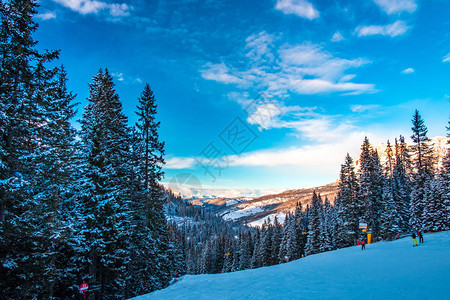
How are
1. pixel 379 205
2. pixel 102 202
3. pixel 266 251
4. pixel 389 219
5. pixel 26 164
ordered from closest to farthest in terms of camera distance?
1. pixel 26 164
2. pixel 102 202
3. pixel 389 219
4. pixel 379 205
5. pixel 266 251

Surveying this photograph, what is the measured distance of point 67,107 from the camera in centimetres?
1486

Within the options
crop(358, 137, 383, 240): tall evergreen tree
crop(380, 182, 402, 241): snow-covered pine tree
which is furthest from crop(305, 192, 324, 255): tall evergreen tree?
crop(380, 182, 402, 241): snow-covered pine tree

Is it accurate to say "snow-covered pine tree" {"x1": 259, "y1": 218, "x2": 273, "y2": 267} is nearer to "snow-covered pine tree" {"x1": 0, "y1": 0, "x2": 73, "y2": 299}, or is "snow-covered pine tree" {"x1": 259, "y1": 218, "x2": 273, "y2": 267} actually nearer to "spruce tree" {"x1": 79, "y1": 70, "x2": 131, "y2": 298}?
"spruce tree" {"x1": 79, "y1": 70, "x2": 131, "y2": 298}

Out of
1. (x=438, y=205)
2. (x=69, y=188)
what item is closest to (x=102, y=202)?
(x=69, y=188)

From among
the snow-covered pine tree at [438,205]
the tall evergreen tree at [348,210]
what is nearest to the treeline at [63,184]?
the tall evergreen tree at [348,210]

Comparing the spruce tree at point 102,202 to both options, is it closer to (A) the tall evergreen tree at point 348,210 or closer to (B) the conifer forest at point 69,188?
(B) the conifer forest at point 69,188

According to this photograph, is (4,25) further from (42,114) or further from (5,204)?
(5,204)

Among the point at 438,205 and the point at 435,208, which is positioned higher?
the point at 438,205

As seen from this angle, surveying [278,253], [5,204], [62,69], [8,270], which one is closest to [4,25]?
[62,69]

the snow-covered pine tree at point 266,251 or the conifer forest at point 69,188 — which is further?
the snow-covered pine tree at point 266,251

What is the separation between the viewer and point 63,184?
13.1 m

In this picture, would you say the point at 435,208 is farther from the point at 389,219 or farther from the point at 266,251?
the point at 266,251

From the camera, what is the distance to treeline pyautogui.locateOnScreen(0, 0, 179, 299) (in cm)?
1105

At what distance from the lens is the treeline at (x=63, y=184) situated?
1105 cm
